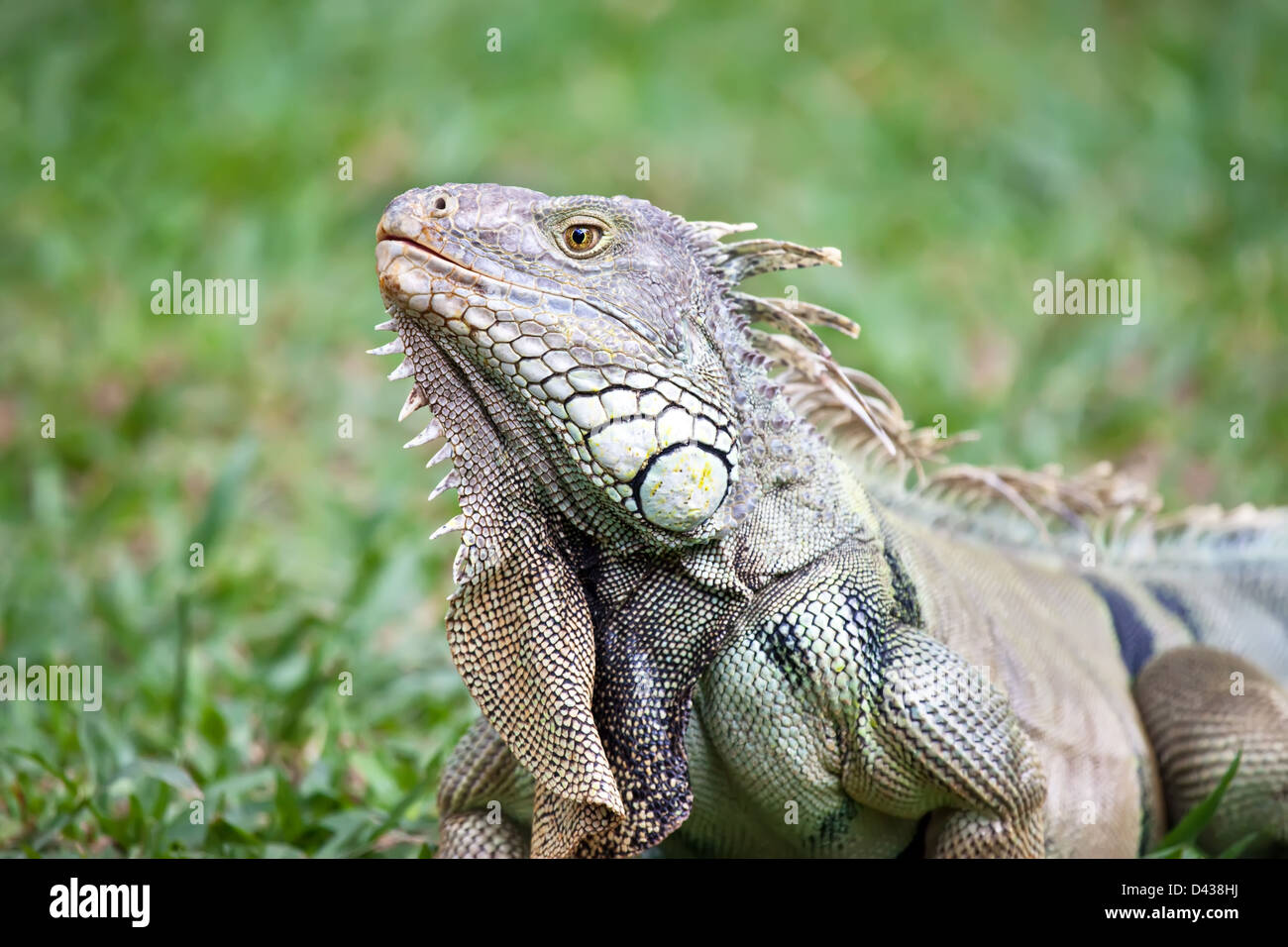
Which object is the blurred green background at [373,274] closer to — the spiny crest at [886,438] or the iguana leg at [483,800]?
the iguana leg at [483,800]

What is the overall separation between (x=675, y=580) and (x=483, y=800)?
0.93 metres

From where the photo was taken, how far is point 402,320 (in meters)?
3.22

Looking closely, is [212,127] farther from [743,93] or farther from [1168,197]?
[1168,197]

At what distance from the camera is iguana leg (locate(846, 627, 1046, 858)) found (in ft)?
11.2

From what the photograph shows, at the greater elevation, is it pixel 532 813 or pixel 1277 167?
pixel 1277 167

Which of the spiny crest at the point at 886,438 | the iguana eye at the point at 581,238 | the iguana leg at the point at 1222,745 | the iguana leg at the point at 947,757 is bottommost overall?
the iguana leg at the point at 1222,745

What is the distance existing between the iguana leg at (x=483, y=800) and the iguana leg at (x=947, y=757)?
908 millimetres

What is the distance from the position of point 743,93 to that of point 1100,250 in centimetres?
287

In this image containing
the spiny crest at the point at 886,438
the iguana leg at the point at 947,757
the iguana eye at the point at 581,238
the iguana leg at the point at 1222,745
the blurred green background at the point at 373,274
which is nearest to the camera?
the iguana eye at the point at 581,238

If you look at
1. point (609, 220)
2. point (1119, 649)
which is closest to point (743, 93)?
point (1119, 649)

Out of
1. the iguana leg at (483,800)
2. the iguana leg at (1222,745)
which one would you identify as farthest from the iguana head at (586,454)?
the iguana leg at (1222,745)

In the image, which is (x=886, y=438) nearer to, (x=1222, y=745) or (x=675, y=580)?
(x=675, y=580)

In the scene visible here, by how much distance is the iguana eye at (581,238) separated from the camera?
129 inches

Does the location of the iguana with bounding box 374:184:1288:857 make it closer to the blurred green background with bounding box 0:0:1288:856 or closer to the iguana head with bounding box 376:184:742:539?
the iguana head with bounding box 376:184:742:539
